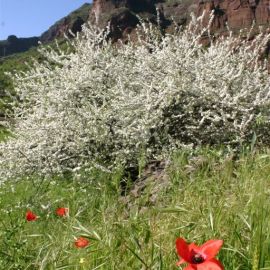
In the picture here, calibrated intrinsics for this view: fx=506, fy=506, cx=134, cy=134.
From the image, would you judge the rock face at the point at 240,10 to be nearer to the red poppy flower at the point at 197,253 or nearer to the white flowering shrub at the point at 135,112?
the white flowering shrub at the point at 135,112

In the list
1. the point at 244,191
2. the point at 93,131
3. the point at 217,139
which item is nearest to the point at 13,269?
the point at 244,191

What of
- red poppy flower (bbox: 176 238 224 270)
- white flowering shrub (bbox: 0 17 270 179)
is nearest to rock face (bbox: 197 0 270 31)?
white flowering shrub (bbox: 0 17 270 179)

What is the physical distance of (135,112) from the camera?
8.80 metres

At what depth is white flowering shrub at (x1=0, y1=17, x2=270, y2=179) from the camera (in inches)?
343

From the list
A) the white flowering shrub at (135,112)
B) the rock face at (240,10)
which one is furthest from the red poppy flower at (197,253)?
the rock face at (240,10)

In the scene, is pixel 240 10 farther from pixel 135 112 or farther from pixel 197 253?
pixel 197 253

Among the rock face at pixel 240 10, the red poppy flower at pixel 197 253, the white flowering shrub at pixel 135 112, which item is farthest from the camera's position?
the rock face at pixel 240 10

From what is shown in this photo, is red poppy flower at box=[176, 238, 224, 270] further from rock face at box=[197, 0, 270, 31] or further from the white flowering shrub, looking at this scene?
rock face at box=[197, 0, 270, 31]

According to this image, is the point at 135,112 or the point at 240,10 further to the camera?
the point at 240,10

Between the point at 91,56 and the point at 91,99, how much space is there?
109cm

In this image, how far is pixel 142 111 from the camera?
28.9 feet

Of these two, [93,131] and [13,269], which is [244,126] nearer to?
[93,131]

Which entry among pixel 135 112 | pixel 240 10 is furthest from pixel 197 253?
pixel 240 10

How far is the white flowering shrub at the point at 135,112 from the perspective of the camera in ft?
28.6
